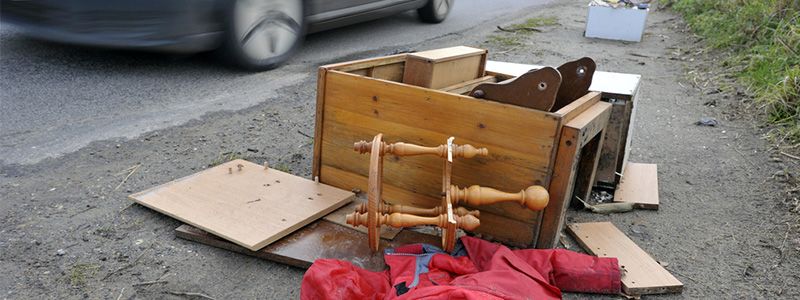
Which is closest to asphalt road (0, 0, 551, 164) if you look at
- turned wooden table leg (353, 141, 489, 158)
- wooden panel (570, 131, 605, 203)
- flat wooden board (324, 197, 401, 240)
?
flat wooden board (324, 197, 401, 240)

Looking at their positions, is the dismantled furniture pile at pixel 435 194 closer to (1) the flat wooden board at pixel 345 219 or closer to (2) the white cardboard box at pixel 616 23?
(1) the flat wooden board at pixel 345 219

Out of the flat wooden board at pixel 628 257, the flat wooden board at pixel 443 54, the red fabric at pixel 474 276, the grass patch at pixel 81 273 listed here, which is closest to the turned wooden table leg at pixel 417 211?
the red fabric at pixel 474 276

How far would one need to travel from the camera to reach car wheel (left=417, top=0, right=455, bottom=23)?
7.97 m

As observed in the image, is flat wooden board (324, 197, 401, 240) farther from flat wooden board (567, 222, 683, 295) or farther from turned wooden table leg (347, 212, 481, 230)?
flat wooden board (567, 222, 683, 295)

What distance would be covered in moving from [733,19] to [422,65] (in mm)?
5964

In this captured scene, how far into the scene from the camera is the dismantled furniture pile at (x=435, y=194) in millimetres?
2314

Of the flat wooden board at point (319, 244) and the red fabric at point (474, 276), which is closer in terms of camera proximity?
the red fabric at point (474, 276)

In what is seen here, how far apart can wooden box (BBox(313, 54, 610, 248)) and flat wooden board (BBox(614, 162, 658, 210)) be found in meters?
0.61

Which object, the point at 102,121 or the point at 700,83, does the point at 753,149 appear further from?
the point at 102,121

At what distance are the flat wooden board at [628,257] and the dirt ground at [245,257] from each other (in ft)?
0.27

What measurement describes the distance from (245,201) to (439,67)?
109cm

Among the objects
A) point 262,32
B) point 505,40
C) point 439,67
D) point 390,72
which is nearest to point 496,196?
point 439,67

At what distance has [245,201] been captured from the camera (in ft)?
9.23

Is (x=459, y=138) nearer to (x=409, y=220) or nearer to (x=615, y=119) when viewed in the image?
(x=409, y=220)
